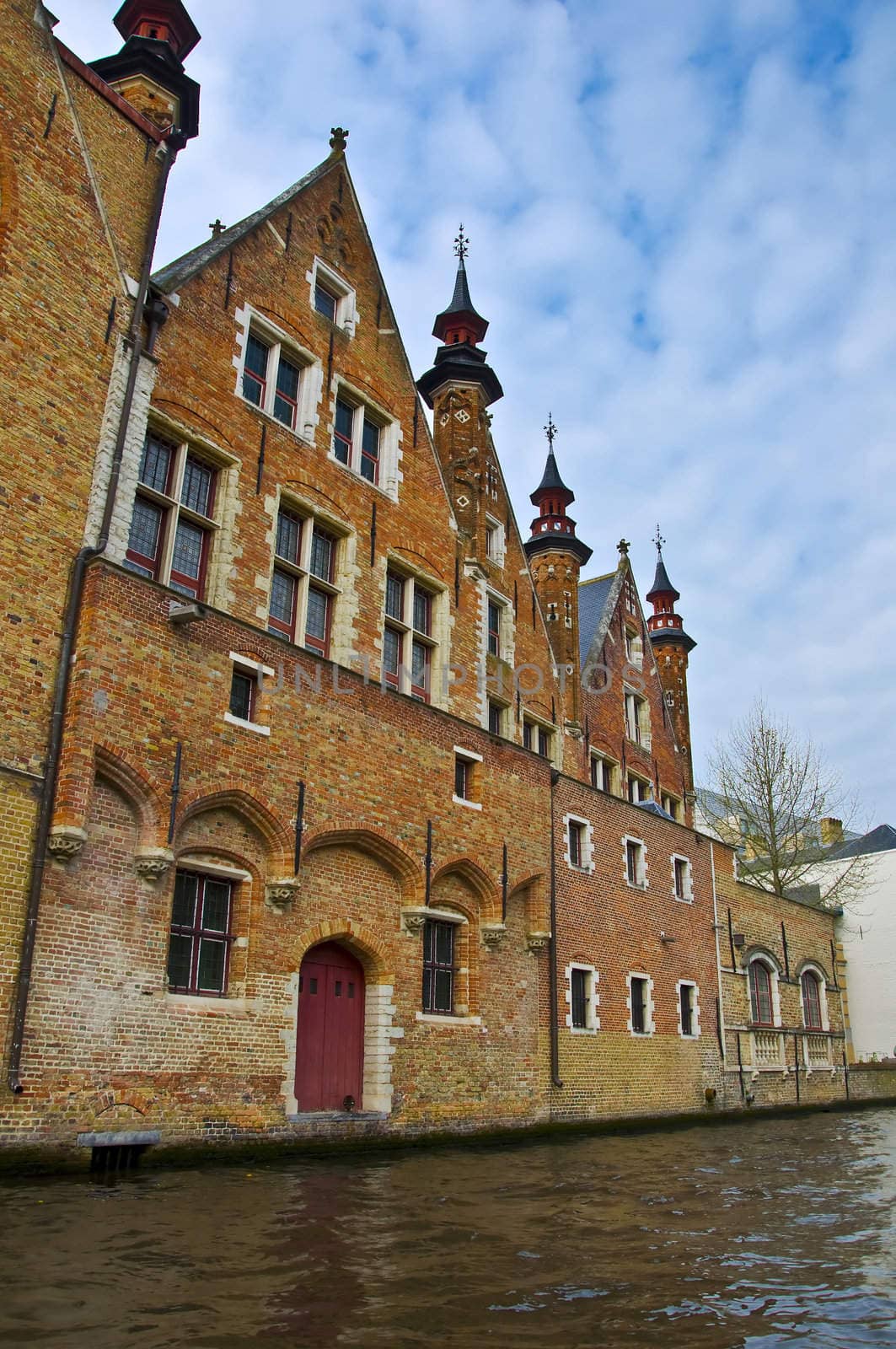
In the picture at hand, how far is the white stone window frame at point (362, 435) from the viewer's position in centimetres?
1767

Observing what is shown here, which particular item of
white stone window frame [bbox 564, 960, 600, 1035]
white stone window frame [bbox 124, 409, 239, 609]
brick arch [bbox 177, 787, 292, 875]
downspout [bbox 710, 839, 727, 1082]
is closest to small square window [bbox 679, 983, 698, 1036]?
downspout [bbox 710, 839, 727, 1082]

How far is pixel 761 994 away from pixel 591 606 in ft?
Result: 37.3

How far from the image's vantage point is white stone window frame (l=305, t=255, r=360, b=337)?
18109mm

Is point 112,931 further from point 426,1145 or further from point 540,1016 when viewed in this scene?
point 540,1016

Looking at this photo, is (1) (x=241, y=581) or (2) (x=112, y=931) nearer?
(2) (x=112, y=931)

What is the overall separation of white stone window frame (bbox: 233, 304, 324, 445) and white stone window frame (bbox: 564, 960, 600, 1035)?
1068 centimetres

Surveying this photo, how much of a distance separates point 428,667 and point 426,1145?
798 cm

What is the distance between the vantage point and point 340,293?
61.4ft

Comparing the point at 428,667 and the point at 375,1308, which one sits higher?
the point at 428,667

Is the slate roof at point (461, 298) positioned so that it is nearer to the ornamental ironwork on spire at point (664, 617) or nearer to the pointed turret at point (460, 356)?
the pointed turret at point (460, 356)

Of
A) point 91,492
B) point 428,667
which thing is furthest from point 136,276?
point 428,667

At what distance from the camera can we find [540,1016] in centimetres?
1839

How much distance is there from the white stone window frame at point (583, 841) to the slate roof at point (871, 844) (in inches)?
780

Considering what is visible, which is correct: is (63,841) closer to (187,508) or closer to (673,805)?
(187,508)
